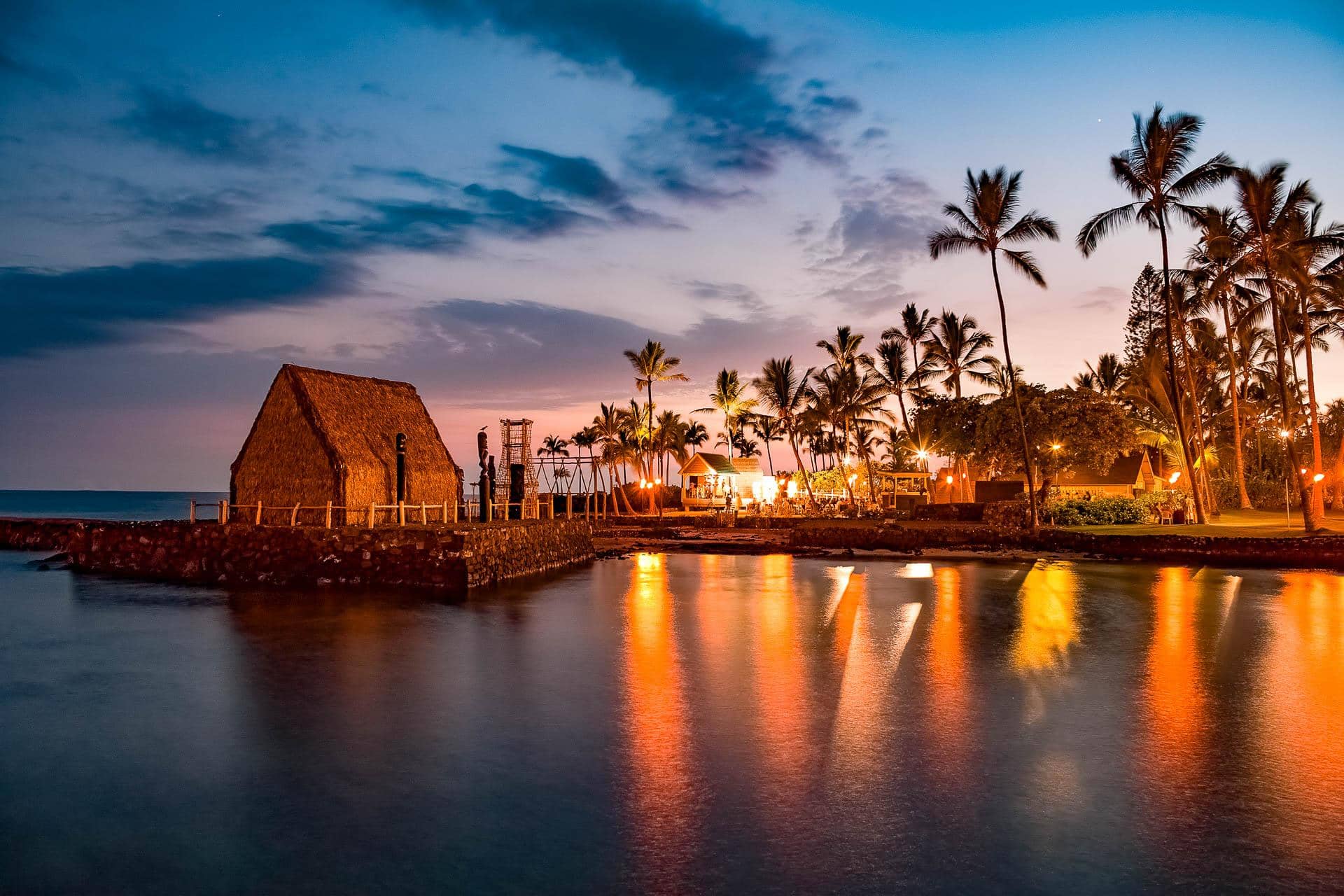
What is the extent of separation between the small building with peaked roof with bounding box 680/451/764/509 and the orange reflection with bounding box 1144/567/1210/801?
50.1m

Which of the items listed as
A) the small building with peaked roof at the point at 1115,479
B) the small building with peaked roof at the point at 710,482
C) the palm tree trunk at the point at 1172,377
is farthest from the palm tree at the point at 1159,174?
the small building with peaked roof at the point at 710,482

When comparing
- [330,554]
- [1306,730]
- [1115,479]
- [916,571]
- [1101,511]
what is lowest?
[1306,730]

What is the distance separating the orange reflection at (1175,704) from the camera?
917cm

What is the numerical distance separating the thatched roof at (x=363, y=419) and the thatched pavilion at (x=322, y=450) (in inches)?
1.3

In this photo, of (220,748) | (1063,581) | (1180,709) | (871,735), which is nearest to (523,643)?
(220,748)

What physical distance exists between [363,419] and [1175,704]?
26.9 m

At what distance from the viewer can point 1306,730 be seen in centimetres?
1066

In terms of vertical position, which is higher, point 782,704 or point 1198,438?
point 1198,438

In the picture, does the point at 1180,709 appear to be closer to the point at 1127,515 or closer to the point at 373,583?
the point at 373,583

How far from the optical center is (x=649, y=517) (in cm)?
5650

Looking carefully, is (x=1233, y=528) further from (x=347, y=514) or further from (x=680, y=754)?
(x=680, y=754)

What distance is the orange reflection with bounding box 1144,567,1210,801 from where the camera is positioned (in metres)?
9.17

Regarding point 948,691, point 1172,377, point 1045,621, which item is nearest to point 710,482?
point 1172,377

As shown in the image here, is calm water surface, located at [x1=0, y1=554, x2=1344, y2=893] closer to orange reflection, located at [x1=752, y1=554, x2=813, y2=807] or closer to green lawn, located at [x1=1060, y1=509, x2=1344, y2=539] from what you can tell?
orange reflection, located at [x1=752, y1=554, x2=813, y2=807]
